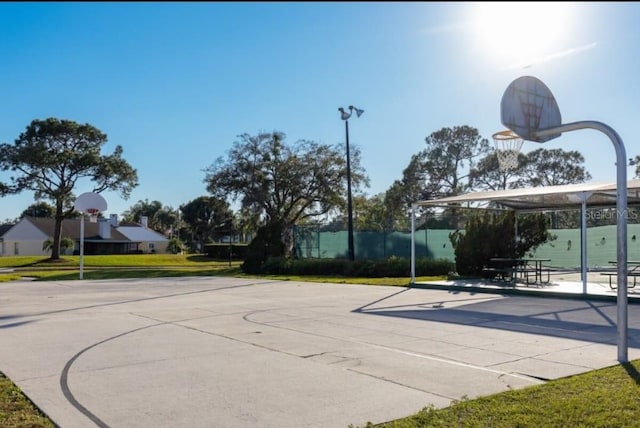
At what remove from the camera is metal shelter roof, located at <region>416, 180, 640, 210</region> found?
14766 mm

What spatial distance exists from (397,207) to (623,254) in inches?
1699

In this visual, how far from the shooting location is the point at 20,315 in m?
12.0

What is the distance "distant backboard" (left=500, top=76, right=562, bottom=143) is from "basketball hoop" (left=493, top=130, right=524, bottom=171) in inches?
169

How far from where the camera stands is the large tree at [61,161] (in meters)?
47.0

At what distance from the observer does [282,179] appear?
125 ft

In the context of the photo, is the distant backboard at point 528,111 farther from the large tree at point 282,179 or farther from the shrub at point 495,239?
the large tree at point 282,179

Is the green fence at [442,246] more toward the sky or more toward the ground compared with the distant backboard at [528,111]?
more toward the ground

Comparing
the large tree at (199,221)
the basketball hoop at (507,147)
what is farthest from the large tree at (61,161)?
the basketball hoop at (507,147)

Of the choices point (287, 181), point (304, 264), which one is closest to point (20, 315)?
point (304, 264)

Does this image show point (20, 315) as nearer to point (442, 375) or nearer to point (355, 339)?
point (355, 339)

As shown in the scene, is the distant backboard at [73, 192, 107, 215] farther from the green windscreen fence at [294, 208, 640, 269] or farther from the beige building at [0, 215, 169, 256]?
the beige building at [0, 215, 169, 256]

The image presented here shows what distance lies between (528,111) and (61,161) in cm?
4699

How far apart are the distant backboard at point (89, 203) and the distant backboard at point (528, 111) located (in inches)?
825

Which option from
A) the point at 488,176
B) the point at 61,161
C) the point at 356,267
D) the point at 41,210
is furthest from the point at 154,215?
the point at 356,267
